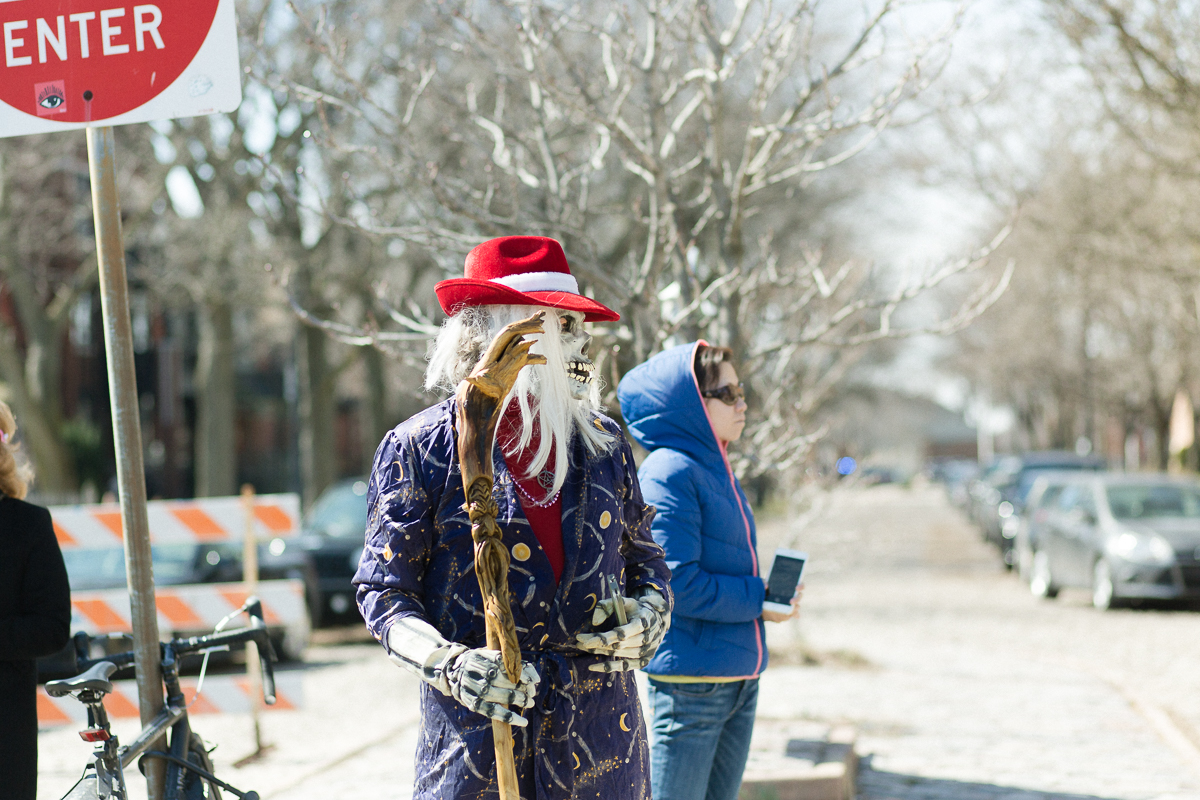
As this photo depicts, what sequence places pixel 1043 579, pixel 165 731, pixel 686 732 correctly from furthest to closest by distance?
pixel 1043 579, pixel 686 732, pixel 165 731

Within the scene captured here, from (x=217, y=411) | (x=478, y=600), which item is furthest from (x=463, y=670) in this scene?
(x=217, y=411)

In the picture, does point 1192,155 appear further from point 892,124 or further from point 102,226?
point 102,226

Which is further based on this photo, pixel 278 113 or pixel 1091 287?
pixel 1091 287

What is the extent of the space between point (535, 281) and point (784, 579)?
169cm

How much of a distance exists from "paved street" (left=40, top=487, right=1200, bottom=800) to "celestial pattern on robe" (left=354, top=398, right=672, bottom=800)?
3353mm

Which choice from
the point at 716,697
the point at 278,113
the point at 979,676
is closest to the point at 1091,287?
the point at 278,113

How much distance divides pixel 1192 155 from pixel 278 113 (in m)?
11.1

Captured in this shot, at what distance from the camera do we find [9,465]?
3.45 meters

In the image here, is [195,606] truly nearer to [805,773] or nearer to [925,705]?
[805,773]

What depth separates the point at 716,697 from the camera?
3.73m

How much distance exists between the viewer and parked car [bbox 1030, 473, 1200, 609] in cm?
1273

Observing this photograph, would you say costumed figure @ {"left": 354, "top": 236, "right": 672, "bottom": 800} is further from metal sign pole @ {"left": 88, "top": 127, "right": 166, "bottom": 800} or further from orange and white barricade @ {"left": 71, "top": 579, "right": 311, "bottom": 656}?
orange and white barricade @ {"left": 71, "top": 579, "right": 311, "bottom": 656}

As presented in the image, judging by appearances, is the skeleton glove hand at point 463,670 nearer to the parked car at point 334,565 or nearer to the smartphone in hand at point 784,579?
the smartphone in hand at point 784,579

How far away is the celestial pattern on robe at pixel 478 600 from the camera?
2330 mm
